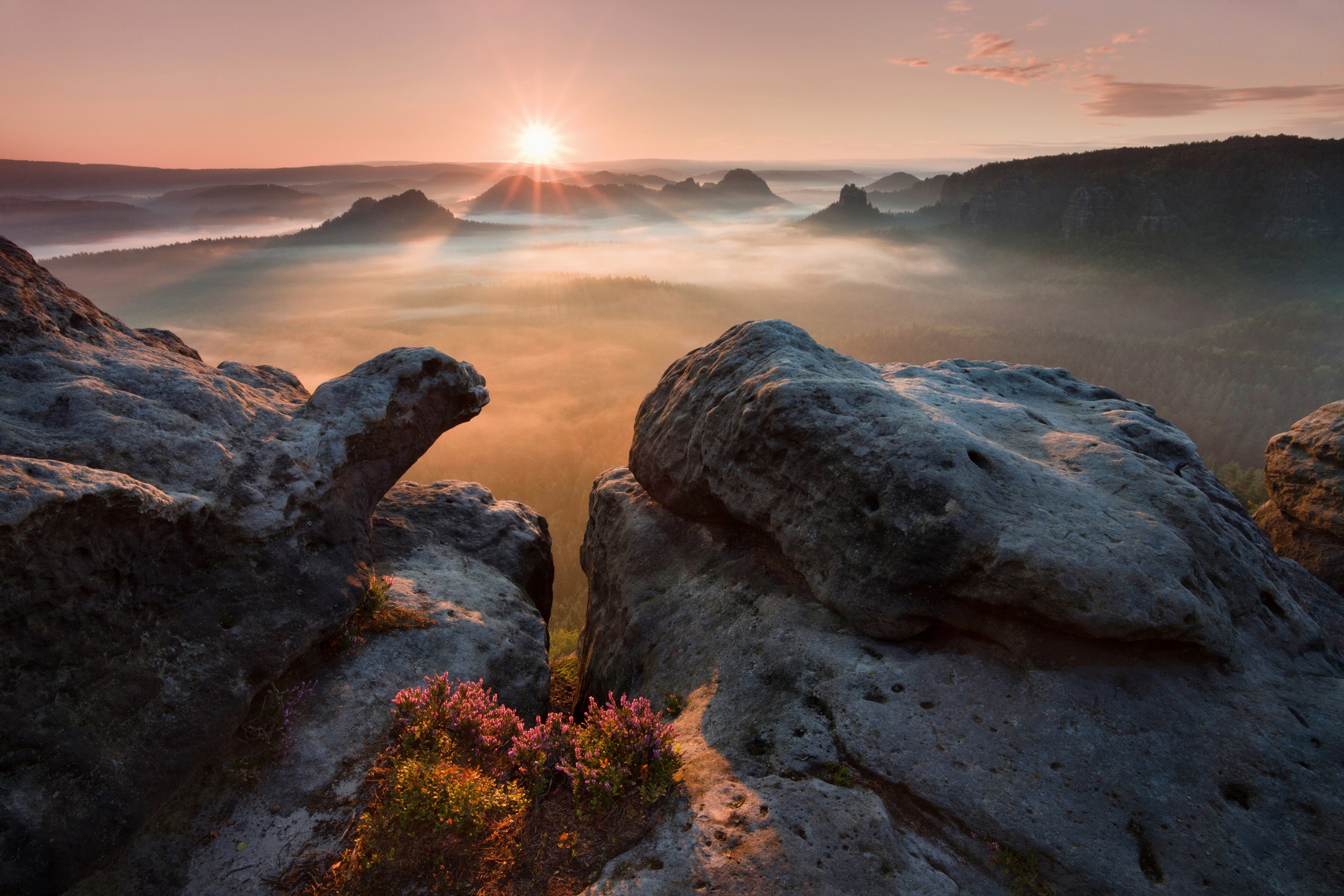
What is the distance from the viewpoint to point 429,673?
42.0ft

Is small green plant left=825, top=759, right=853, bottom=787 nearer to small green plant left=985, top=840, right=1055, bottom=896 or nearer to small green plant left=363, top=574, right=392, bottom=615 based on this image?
small green plant left=985, top=840, right=1055, bottom=896

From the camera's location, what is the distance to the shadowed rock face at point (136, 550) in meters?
→ 8.27

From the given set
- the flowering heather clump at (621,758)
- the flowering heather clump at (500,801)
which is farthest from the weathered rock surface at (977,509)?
the flowering heather clump at (500,801)

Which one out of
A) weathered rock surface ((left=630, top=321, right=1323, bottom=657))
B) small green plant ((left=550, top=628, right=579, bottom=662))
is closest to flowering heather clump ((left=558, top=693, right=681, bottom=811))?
weathered rock surface ((left=630, top=321, right=1323, bottom=657))

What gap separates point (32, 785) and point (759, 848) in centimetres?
947

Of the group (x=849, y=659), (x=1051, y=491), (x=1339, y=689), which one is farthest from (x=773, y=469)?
(x=1339, y=689)

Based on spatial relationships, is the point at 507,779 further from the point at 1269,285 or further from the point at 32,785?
the point at 1269,285

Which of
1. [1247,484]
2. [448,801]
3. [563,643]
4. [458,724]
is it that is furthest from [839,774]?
[1247,484]

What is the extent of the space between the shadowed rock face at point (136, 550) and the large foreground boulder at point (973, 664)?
22.6ft

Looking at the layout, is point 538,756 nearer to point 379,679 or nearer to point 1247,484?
point 379,679

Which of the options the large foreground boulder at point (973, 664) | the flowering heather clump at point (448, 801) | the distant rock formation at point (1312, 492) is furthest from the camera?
the distant rock formation at point (1312, 492)

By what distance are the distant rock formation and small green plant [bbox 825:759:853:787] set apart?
49.8 feet

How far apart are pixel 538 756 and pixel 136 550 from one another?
7.12 meters

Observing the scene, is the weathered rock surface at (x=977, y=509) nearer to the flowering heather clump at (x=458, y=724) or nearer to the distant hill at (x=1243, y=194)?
the flowering heather clump at (x=458, y=724)
